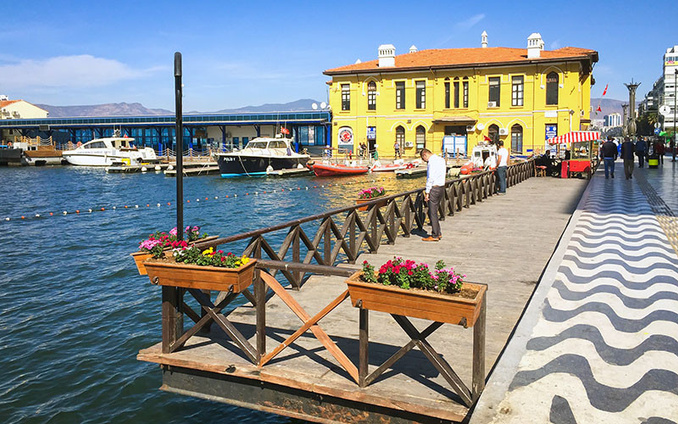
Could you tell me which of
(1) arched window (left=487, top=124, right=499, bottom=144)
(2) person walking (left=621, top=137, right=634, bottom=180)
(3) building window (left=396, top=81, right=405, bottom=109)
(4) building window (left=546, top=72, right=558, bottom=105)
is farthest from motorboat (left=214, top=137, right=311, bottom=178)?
(2) person walking (left=621, top=137, right=634, bottom=180)

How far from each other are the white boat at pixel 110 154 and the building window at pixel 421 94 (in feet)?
89.2

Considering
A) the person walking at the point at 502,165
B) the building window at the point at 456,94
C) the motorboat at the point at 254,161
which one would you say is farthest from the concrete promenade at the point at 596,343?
the building window at the point at 456,94

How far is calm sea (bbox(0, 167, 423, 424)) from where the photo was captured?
6.68 metres

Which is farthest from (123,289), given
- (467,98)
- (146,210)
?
(467,98)

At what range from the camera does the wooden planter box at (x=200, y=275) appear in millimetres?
4930

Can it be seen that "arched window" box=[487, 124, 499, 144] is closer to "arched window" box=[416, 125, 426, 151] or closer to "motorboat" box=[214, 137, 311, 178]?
"arched window" box=[416, 125, 426, 151]

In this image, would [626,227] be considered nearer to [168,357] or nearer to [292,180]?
[168,357]

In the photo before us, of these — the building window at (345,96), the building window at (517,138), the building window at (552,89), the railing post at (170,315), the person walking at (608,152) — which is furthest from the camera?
the building window at (345,96)

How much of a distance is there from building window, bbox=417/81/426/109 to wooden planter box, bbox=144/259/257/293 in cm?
4781

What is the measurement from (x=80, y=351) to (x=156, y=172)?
48.0 metres

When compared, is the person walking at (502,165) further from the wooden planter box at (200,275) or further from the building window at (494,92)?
the building window at (494,92)

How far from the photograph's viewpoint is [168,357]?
546 centimetres

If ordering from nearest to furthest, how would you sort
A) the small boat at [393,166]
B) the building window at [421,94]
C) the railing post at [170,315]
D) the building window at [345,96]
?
the railing post at [170,315] < the small boat at [393,166] < the building window at [421,94] < the building window at [345,96]

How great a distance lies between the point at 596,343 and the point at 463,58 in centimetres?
4844
